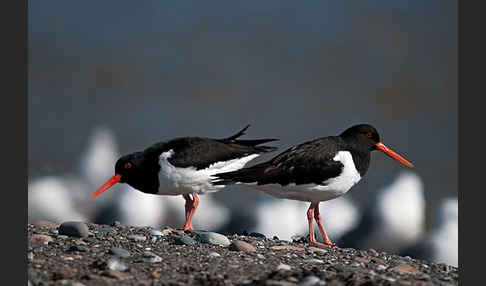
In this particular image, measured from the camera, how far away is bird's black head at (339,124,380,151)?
681cm

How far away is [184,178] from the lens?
6.96 meters

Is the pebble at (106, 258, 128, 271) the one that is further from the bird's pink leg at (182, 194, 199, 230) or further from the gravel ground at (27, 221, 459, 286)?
the bird's pink leg at (182, 194, 199, 230)

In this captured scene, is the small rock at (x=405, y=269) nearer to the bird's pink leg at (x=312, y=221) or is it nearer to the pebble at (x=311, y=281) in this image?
the bird's pink leg at (x=312, y=221)

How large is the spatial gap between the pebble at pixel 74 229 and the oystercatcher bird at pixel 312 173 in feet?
5.25

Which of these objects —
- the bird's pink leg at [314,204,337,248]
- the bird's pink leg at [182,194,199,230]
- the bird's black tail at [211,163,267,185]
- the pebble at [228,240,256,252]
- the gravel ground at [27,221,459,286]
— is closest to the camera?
the gravel ground at [27,221,459,286]

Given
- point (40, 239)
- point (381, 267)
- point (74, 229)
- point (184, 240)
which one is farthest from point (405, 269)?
point (40, 239)

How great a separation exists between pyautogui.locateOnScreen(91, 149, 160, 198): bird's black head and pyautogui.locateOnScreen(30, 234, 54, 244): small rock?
1.42 meters

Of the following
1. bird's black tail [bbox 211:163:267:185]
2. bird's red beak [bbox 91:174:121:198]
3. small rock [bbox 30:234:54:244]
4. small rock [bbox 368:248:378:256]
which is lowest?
small rock [bbox 368:248:378:256]

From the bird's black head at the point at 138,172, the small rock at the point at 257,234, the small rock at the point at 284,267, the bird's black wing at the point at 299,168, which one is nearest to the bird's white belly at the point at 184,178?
the bird's black head at the point at 138,172

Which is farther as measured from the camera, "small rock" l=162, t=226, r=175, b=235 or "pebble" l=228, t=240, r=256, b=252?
"small rock" l=162, t=226, r=175, b=235

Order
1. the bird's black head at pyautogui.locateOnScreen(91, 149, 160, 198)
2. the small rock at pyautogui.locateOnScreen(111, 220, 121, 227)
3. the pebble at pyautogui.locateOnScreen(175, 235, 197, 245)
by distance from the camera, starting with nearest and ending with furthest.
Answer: the pebble at pyautogui.locateOnScreen(175, 235, 197, 245), the bird's black head at pyautogui.locateOnScreen(91, 149, 160, 198), the small rock at pyautogui.locateOnScreen(111, 220, 121, 227)

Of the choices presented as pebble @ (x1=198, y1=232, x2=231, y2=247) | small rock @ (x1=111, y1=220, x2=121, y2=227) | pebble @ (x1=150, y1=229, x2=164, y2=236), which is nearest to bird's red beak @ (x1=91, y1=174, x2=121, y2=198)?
small rock @ (x1=111, y1=220, x2=121, y2=227)

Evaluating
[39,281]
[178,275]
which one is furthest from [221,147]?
[39,281]

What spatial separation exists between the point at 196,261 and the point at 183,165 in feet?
6.76
